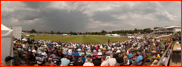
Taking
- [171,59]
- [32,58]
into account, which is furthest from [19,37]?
[171,59]

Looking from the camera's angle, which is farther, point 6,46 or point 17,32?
point 17,32

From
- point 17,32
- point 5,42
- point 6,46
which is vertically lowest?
point 6,46

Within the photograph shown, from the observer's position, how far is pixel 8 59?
443cm

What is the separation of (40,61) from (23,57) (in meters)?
3.38

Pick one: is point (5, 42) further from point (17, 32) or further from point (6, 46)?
point (17, 32)

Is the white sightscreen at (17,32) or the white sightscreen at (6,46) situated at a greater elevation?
the white sightscreen at (17,32)

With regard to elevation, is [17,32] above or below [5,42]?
above

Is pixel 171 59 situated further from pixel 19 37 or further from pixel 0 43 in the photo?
pixel 19 37

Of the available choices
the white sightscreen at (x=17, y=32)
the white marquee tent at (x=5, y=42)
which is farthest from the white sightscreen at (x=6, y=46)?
the white sightscreen at (x=17, y=32)

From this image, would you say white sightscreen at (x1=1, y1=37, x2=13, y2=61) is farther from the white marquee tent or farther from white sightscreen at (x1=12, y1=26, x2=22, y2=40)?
white sightscreen at (x1=12, y1=26, x2=22, y2=40)

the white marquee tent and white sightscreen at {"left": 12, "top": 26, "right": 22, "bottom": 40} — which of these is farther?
white sightscreen at {"left": 12, "top": 26, "right": 22, "bottom": 40}

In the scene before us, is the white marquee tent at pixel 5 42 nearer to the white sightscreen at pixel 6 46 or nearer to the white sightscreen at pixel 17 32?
the white sightscreen at pixel 6 46

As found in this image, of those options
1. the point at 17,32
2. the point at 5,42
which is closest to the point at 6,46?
the point at 5,42

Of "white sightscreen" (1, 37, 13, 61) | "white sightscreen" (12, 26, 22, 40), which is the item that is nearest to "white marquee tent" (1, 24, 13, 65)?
"white sightscreen" (1, 37, 13, 61)
